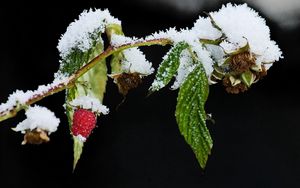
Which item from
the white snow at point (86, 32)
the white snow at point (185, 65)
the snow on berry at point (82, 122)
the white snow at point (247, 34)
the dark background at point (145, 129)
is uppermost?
the dark background at point (145, 129)

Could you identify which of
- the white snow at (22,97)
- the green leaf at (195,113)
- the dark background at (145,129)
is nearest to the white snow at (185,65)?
the green leaf at (195,113)

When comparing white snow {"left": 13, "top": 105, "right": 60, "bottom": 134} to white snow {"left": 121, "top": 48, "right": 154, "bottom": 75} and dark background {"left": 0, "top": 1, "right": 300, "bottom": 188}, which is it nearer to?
white snow {"left": 121, "top": 48, "right": 154, "bottom": 75}

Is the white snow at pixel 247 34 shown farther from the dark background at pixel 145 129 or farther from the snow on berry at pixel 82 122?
the dark background at pixel 145 129

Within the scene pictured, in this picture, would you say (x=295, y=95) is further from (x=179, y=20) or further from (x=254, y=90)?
(x=179, y=20)

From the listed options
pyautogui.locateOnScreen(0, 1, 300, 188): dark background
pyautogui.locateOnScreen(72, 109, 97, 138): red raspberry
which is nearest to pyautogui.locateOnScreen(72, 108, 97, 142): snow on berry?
pyautogui.locateOnScreen(72, 109, 97, 138): red raspberry

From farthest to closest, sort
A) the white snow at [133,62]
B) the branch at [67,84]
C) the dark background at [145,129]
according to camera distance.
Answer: the dark background at [145,129], the white snow at [133,62], the branch at [67,84]

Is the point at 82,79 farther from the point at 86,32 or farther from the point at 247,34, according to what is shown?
the point at 247,34
